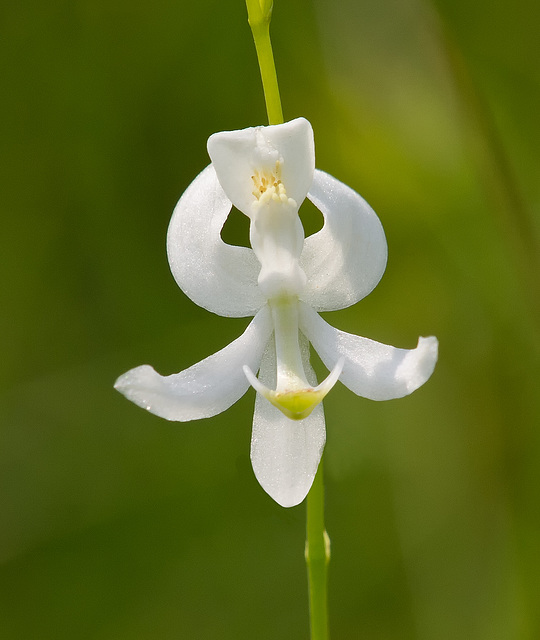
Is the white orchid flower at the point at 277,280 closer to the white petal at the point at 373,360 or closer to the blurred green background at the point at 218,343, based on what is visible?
the white petal at the point at 373,360

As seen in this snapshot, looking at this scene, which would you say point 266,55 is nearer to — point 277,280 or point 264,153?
point 264,153

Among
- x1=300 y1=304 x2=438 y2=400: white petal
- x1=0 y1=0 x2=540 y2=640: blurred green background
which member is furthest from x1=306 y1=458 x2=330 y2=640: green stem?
x1=0 y1=0 x2=540 y2=640: blurred green background

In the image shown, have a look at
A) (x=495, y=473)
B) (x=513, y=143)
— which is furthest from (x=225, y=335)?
(x=513, y=143)

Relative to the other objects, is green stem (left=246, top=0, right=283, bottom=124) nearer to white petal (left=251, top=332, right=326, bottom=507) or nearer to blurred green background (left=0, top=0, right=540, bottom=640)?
white petal (left=251, top=332, right=326, bottom=507)

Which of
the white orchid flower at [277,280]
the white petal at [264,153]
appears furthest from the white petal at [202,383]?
the white petal at [264,153]

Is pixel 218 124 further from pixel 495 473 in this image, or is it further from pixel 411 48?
pixel 495 473

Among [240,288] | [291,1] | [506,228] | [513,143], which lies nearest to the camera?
[240,288]
